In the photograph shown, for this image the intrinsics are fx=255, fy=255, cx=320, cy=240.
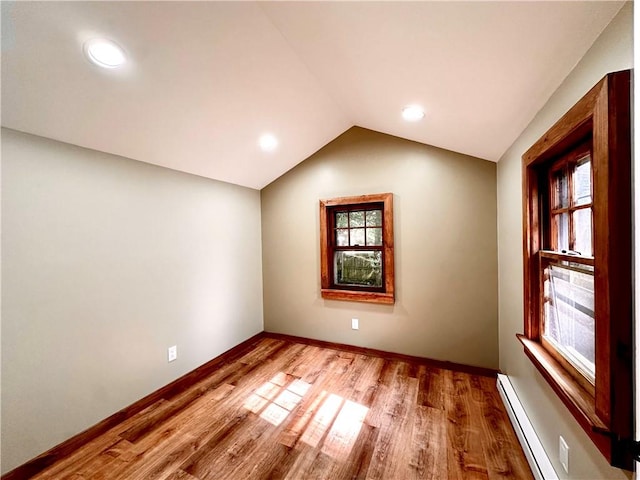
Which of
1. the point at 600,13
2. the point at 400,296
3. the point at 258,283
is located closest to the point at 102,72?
the point at 600,13

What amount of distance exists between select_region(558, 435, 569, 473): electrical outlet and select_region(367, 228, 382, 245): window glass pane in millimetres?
2058

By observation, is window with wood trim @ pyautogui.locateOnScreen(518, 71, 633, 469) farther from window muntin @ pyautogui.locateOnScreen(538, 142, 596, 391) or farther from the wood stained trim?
the wood stained trim

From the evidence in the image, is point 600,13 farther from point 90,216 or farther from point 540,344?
point 90,216

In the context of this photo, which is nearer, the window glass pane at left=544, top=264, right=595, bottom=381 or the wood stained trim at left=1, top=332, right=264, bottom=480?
the window glass pane at left=544, top=264, right=595, bottom=381

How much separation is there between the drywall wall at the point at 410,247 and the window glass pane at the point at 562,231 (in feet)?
3.34

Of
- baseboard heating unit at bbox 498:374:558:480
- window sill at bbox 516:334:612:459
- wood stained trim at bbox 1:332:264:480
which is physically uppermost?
window sill at bbox 516:334:612:459

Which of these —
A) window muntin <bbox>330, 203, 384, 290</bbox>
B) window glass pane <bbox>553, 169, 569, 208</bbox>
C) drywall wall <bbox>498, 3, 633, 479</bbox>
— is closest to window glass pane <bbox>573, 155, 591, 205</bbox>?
window glass pane <bbox>553, 169, 569, 208</bbox>

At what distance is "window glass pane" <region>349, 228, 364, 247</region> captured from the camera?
3.09m

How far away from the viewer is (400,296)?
2.80m

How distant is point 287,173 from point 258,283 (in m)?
1.53

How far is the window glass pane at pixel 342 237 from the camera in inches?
125

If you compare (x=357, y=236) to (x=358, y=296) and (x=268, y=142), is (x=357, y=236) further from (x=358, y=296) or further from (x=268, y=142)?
(x=268, y=142)

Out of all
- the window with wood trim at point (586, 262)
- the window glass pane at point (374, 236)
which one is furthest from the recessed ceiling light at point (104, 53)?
the window glass pane at point (374, 236)

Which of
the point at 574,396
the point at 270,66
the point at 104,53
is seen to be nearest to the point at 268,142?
the point at 270,66
